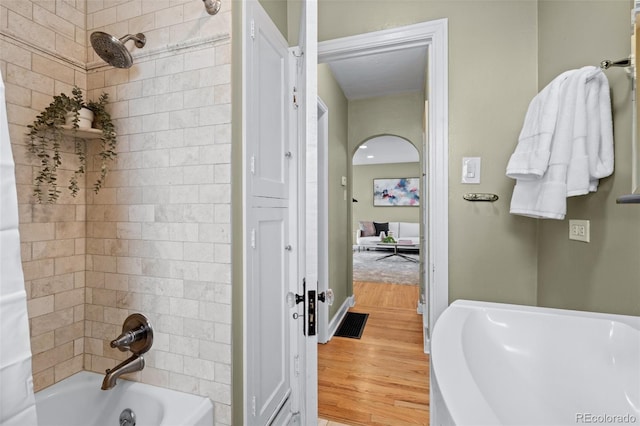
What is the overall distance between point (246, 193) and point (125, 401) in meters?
1.14

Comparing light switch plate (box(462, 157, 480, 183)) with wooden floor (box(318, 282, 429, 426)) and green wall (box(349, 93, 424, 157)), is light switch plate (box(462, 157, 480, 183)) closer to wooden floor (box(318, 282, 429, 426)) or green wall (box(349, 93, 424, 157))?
wooden floor (box(318, 282, 429, 426))

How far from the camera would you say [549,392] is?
792 mm

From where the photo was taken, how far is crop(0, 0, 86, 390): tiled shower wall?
1215 mm

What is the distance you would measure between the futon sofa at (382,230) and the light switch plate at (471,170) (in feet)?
21.2

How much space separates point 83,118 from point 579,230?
7.27 feet

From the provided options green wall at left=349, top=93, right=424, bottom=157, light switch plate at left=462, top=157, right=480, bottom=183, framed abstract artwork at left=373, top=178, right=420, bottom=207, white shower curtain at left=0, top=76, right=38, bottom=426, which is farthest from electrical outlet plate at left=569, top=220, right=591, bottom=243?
framed abstract artwork at left=373, top=178, right=420, bottom=207

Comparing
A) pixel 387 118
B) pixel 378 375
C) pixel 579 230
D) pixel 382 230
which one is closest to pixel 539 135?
pixel 579 230

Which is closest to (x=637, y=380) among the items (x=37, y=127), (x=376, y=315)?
(x=37, y=127)

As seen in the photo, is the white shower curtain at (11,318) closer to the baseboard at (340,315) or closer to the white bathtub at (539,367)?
the white bathtub at (539,367)

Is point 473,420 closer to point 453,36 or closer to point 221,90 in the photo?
point 221,90

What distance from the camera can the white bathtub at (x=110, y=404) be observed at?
1.22m

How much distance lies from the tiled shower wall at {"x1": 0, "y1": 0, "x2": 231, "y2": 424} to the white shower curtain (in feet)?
2.61

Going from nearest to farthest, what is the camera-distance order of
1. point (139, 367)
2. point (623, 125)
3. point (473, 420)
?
1. point (473, 420)
2. point (623, 125)
3. point (139, 367)

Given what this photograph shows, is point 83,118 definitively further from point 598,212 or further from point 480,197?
point 598,212
